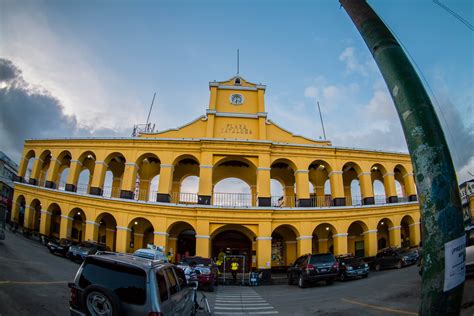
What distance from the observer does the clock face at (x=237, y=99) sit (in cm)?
2452

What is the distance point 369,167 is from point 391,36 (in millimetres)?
24598

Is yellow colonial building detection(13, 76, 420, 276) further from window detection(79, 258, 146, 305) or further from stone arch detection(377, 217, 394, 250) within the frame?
window detection(79, 258, 146, 305)

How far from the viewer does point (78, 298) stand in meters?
4.20

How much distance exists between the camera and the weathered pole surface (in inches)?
90.0

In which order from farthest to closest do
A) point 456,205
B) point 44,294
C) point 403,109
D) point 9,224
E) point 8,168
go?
point 8,168 → point 9,224 → point 44,294 → point 403,109 → point 456,205

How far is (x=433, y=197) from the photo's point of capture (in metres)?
2.40

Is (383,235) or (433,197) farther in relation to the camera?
(383,235)

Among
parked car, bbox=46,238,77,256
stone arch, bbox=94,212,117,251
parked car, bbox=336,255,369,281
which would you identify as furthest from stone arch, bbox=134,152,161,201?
parked car, bbox=336,255,369,281

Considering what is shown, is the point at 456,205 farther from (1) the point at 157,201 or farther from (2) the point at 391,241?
(2) the point at 391,241

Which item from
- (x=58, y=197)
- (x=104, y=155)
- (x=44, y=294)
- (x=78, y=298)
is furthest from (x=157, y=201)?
(x=78, y=298)

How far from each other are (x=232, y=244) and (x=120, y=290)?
875 inches

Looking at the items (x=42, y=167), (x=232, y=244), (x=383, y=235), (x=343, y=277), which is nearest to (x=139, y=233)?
(x=232, y=244)

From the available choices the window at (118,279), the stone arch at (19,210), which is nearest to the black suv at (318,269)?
the window at (118,279)

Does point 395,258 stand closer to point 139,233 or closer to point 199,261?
point 199,261
